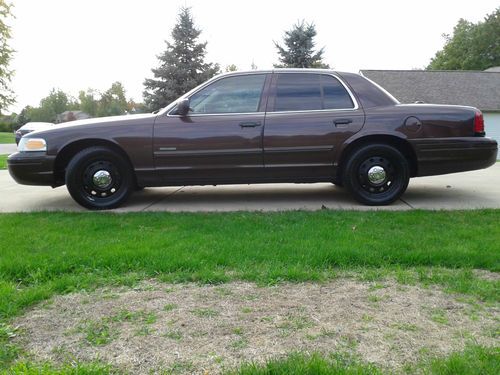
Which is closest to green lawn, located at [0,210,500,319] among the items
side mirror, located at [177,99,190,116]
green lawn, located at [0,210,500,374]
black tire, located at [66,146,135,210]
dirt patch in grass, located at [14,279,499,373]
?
green lawn, located at [0,210,500,374]

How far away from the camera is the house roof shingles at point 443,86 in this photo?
26.8 m

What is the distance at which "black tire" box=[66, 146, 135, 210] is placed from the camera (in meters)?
5.41

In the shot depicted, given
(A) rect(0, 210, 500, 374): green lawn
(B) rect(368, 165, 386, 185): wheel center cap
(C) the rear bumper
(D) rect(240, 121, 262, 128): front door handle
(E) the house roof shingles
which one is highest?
(E) the house roof shingles

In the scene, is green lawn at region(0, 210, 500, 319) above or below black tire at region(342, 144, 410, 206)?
below

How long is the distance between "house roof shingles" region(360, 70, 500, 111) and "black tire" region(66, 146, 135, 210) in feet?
77.7

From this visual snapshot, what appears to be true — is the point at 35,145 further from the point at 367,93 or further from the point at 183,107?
the point at 367,93

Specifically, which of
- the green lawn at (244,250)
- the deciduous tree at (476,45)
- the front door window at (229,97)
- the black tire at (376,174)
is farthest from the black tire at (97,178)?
the deciduous tree at (476,45)

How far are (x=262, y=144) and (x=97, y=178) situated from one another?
2.11 m

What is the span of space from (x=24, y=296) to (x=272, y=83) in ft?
12.7

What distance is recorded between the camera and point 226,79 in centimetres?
559

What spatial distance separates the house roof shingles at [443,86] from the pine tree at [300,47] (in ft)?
12.4

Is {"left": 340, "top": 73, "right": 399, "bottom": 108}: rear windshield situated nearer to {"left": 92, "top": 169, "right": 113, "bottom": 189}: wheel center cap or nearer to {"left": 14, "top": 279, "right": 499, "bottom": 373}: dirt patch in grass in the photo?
{"left": 14, "top": 279, "right": 499, "bottom": 373}: dirt patch in grass

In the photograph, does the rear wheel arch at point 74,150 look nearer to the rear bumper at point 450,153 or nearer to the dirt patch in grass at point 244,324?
the dirt patch in grass at point 244,324

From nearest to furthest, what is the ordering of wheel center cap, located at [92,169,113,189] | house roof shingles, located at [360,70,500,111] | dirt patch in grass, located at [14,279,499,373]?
dirt patch in grass, located at [14,279,499,373] → wheel center cap, located at [92,169,113,189] → house roof shingles, located at [360,70,500,111]
